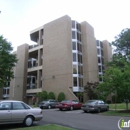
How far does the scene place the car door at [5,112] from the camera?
9099 mm

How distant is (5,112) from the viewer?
9211 millimetres

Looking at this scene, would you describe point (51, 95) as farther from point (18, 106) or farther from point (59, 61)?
point (18, 106)

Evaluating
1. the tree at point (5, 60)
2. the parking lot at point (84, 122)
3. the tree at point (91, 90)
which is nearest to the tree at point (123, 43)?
the tree at point (91, 90)

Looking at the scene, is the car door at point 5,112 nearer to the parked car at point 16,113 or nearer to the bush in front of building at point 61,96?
the parked car at point 16,113

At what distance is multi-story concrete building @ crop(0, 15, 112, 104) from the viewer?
119 feet

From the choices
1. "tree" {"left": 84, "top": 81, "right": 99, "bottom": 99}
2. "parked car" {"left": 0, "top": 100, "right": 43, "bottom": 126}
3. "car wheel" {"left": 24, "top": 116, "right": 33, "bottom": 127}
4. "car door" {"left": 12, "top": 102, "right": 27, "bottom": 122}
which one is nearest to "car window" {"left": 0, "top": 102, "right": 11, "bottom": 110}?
"parked car" {"left": 0, "top": 100, "right": 43, "bottom": 126}

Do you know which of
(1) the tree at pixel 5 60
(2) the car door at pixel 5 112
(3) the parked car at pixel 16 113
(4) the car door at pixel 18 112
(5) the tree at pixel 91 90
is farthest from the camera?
(5) the tree at pixel 91 90

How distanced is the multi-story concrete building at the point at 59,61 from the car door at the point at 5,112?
79.1ft

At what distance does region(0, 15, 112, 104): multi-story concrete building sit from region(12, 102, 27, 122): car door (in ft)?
77.0

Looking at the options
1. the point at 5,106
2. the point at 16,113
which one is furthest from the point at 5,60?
the point at 16,113

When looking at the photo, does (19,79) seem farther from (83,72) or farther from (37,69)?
(83,72)

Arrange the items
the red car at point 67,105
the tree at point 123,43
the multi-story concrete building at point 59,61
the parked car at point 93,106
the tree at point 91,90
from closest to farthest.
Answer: the parked car at point 93,106, the red car at point 67,105, the tree at point 91,90, the multi-story concrete building at point 59,61, the tree at point 123,43

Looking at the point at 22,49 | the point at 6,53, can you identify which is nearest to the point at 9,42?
the point at 6,53

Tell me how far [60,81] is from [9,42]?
12.9m
